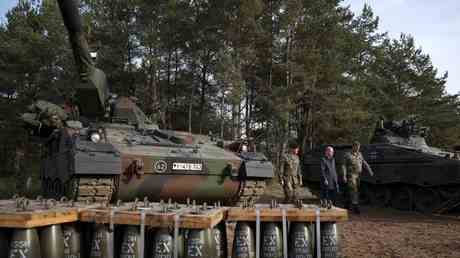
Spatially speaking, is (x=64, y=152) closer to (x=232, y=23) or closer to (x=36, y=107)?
(x=36, y=107)

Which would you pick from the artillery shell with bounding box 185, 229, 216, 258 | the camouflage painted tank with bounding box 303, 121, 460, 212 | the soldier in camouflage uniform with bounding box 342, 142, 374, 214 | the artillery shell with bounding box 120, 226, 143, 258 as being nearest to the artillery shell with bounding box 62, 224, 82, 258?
the artillery shell with bounding box 120, 226, 143, 258

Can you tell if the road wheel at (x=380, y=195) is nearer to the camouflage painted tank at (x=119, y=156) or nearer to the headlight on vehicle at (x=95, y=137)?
the camouflage painted tank at (x=119, y=156)

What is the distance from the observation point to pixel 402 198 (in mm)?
12609

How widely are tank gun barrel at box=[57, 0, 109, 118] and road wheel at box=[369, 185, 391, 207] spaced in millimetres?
7849

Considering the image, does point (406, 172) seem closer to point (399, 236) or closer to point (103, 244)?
point (399, 236)

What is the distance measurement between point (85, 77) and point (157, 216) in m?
5.68

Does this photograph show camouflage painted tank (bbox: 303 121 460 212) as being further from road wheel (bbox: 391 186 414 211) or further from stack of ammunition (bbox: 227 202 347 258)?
stack of ammunition (bbox: 227 202 347 258)

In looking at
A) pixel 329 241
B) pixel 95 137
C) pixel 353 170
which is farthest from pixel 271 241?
pixel 353 170

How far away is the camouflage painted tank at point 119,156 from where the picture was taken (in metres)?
6.83

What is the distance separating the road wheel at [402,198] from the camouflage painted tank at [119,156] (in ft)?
18.1

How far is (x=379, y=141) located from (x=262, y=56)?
11.3 metres

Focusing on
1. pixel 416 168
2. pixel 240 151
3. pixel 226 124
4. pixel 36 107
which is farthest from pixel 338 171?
pixel 226 124

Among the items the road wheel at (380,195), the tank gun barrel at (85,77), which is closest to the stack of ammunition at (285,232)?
the tank gun barrel at (85,77)

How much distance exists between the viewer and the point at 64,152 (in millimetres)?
7340
